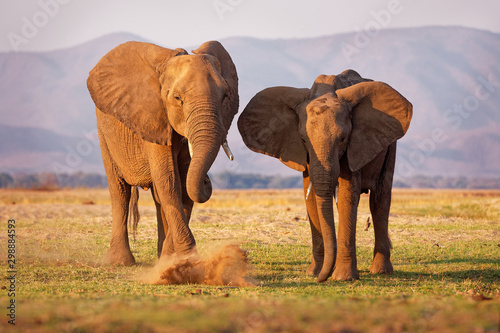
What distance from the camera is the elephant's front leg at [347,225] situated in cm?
1102

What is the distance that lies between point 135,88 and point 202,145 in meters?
2.17

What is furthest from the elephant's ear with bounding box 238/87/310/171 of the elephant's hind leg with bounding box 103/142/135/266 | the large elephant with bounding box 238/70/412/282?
the elephant's hind leg with bounding box 103/142/135/266

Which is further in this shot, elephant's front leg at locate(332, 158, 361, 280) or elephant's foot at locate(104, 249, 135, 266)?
elephant's foot at locate(104, 249, 135, 266)

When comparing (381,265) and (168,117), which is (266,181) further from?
(168,117)

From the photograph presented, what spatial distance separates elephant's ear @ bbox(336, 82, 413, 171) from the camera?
1162 centimetres

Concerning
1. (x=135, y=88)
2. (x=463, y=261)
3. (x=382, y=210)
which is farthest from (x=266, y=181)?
(x=135, y=88)

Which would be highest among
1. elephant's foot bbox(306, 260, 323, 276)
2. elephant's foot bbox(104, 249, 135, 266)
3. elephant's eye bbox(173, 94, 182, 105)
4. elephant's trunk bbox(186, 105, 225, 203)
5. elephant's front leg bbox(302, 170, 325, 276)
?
elephant's eye bbox(173, 94, 182, 105)

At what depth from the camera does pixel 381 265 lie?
41.3ft

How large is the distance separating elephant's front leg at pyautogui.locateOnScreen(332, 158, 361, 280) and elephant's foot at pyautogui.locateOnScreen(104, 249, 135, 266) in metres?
4.54

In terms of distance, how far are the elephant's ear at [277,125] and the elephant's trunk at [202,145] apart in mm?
1860

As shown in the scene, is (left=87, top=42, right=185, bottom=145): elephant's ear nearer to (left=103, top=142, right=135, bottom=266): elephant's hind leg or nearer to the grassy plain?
(left=103, top=142, right=135, bottom=266): elephant's hind leg

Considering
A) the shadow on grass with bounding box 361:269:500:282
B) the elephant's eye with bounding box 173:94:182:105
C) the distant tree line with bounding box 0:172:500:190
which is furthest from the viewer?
the distant tree line with bounding box 0:172:500:190

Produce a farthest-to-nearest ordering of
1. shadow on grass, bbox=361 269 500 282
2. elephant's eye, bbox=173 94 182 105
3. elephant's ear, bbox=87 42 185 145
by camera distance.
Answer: shadow on grass, bbox=361 269 500 282, elephant's ear, bbox=87 42 185 145, elephant's eye, bbox=173 94 182 105

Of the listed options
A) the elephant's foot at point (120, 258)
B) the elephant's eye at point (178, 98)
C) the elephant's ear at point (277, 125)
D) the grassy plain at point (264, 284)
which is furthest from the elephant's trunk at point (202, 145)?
the elephant's foot at point (120, 258)
